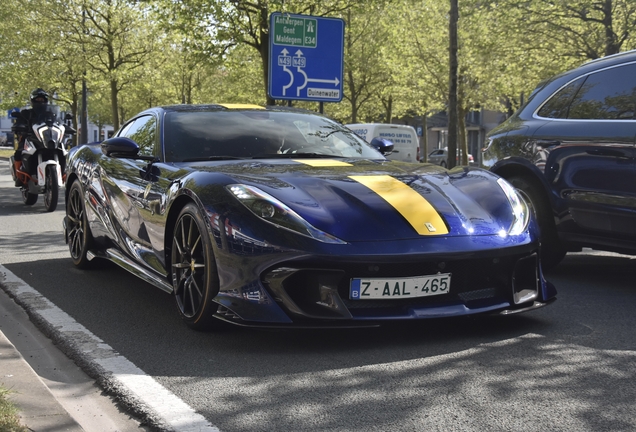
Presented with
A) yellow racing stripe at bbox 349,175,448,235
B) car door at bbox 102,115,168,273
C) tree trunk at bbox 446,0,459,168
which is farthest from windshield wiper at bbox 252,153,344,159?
tree trunk at bbox 446,0,459,168

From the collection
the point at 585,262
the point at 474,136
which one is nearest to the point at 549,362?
the point at 585,262

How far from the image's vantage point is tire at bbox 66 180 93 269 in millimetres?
7055

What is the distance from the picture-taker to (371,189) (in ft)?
15.6

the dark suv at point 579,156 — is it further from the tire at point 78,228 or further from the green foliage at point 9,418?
the green foliage at point 9,418

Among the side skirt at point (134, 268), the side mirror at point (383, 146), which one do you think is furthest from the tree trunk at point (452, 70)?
the side skirt at point (134, 268)

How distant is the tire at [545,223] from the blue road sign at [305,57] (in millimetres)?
8613

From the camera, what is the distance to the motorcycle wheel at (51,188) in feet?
43.1

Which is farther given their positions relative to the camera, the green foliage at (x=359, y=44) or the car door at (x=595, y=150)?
the green foliage at (x=359, y=44)

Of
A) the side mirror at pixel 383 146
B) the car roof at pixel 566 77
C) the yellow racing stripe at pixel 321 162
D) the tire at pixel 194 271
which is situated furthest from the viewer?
the side mirror at pixel 383 146

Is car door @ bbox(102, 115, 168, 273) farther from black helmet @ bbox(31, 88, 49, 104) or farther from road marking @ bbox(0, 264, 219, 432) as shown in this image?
black helmet @ bbox(31, 88, 49, 104)

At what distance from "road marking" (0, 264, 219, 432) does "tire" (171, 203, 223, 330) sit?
19.3 inches

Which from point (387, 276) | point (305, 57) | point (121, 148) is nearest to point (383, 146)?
point (121, 148)

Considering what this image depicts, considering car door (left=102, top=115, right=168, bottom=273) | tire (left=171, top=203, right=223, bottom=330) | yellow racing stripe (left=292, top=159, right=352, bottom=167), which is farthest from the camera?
car door (left=102, top=115, right=168, bottom=273)

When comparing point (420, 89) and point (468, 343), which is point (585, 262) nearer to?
point (468, 343)
